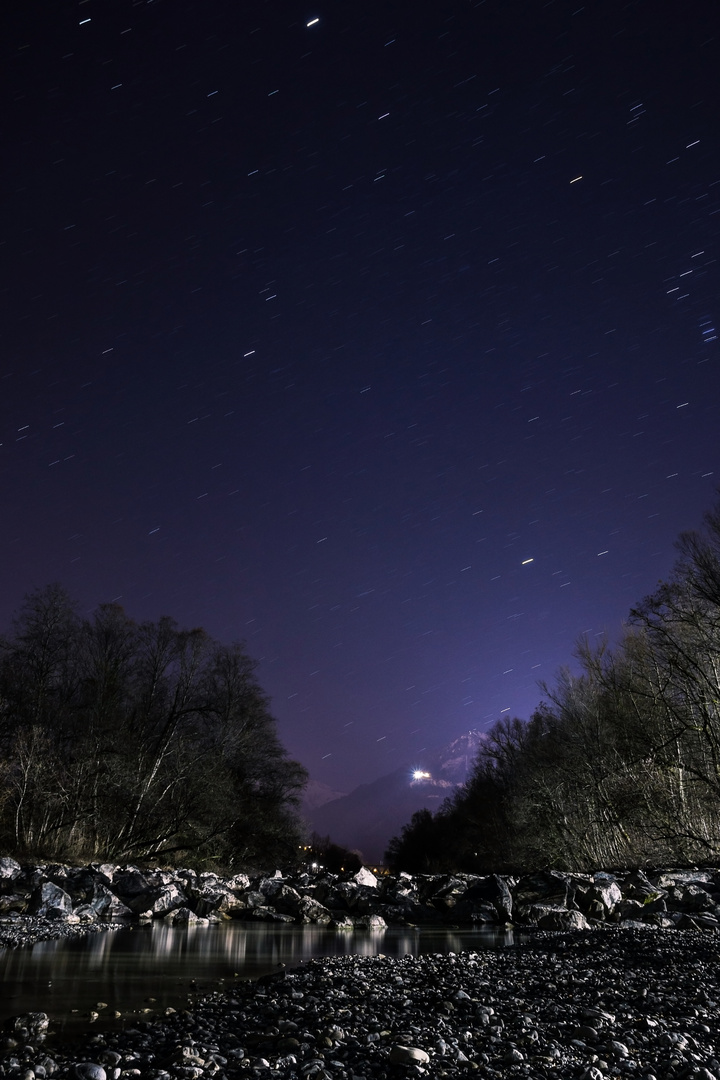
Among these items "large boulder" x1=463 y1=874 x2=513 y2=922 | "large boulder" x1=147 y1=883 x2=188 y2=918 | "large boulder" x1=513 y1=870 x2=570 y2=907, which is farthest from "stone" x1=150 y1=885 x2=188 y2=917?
"large boulder" x1=513 y1=870 x2=570 y2=907

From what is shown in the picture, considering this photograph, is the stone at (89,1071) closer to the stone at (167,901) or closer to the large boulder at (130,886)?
the stone at (167,901)

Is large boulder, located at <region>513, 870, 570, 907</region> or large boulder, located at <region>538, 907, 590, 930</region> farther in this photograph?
large boulder, located at <region>513, 870, 570, 907</region>

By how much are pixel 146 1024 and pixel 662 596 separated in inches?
872

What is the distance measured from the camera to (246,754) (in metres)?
42.4

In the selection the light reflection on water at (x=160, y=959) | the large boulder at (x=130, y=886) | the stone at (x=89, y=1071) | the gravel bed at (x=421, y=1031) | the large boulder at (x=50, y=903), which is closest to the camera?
the stone at (x=89, y=1071)

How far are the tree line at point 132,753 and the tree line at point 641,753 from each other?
1798 cm

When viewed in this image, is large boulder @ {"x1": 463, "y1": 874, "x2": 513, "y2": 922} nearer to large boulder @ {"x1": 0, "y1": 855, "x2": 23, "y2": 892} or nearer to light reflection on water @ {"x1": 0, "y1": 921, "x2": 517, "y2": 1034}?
light reflection on water @ {"x1": 0, "y1": 921, "x2": 517, "y2": 1034}

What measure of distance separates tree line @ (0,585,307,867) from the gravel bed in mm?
23219

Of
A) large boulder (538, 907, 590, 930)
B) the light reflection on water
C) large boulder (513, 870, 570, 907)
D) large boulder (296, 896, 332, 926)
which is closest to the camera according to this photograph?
the light reflection on water

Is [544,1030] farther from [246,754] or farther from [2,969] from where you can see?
[246,754]

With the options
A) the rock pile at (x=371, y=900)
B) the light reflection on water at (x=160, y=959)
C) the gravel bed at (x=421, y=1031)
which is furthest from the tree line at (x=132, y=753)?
the gravel bed at (x=421, y=1031)

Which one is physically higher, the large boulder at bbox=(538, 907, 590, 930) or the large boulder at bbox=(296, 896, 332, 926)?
the large boulder at bbox=(538, 907, 590, 930)

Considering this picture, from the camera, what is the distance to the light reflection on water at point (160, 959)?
614cm

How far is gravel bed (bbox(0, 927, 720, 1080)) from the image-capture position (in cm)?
403
